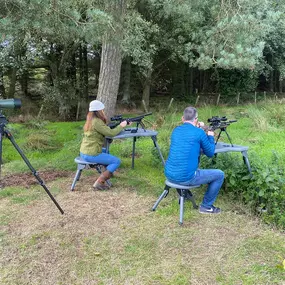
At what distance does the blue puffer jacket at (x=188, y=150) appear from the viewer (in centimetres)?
424

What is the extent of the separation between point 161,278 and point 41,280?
109cm

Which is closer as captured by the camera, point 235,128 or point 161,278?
point 161,278

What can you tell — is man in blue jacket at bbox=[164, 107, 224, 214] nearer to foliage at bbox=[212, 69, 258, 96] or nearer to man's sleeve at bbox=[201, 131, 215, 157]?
man's sleeve at bbox=[201, 131, 215, 157]

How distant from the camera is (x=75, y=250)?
3643 mm

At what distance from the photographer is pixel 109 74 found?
290 inches

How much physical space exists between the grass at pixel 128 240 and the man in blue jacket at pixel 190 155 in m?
0.48

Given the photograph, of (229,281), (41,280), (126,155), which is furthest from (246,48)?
(41,280)

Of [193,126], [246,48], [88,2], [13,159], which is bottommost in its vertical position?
[13,159]

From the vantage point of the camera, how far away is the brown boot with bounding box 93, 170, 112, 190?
214 inches

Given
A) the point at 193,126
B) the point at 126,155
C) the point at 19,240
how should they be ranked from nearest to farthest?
1. the point at 19,240
2. the point at 193,126
3. the point at 126,155

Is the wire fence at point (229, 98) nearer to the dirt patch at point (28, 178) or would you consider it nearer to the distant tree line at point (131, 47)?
the distant tree line at point (131, 47)

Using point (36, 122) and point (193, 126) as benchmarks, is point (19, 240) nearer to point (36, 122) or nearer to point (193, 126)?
point (193, 126)

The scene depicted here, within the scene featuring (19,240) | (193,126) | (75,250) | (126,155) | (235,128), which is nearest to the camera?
(75,250)

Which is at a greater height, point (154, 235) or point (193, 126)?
point (193, 126)
